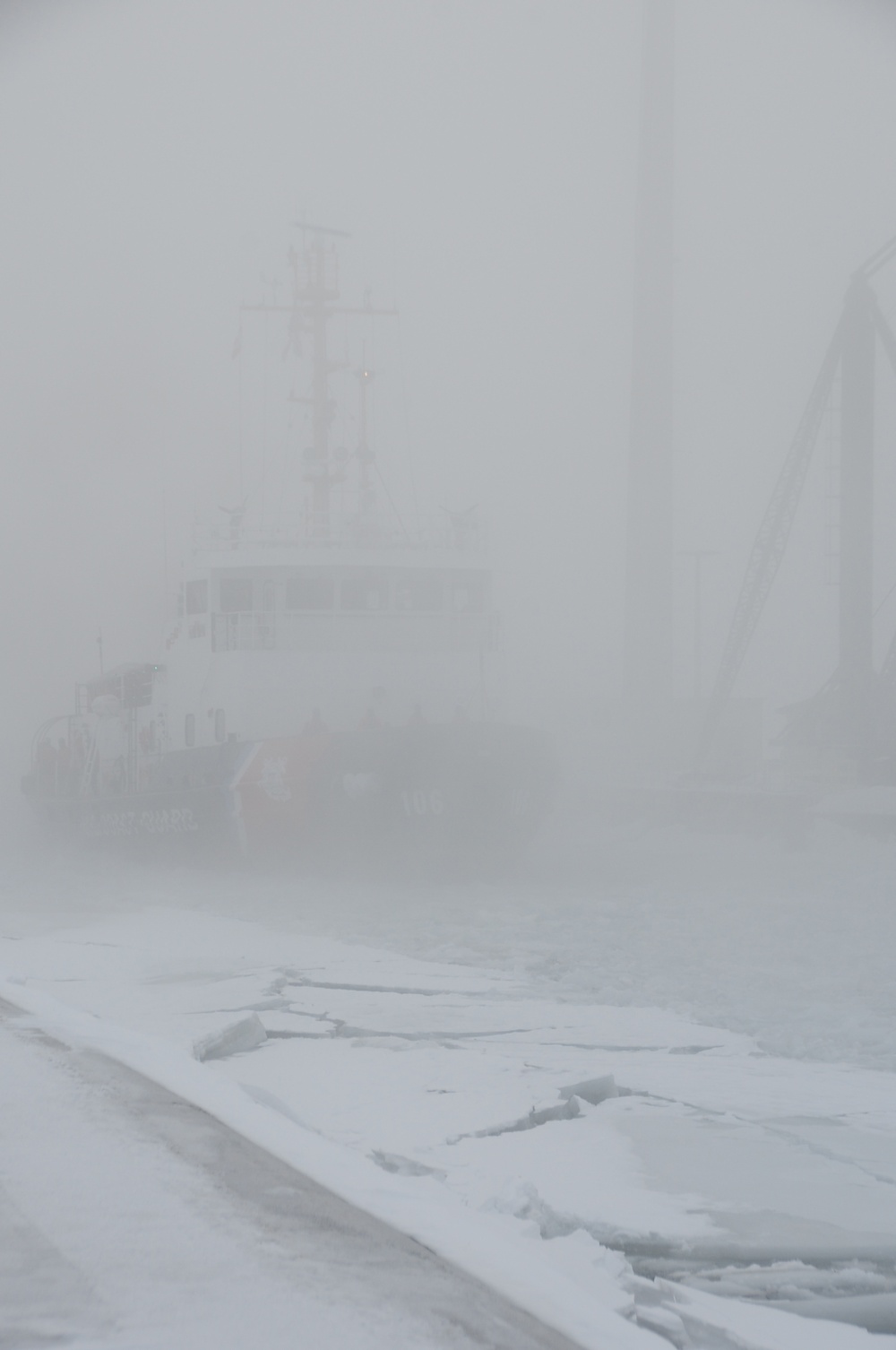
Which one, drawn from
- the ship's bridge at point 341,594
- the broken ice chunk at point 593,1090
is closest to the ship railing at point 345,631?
the ship's bridge at point 341,594

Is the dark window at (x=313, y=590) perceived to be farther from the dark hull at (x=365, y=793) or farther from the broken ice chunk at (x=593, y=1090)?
the broken ice chunk at (x=593, y=1090)

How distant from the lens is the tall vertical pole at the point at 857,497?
1243 inches

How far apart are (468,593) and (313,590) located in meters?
2.43

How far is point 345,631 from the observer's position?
19953mm

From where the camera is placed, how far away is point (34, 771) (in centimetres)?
2755

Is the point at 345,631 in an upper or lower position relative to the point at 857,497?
lower

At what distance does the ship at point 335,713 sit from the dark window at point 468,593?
3 cm

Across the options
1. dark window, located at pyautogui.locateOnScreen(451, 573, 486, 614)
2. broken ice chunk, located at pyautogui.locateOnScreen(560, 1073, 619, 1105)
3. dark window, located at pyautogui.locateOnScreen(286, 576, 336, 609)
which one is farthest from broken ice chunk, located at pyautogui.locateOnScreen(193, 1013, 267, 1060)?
dark window, located at pyautogui.locateOnScreen(451, 573, 486, 614)

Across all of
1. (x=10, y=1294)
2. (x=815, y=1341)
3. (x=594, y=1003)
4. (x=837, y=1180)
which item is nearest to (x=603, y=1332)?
(x=815, y=1341)

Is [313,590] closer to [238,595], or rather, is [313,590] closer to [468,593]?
[238,595]

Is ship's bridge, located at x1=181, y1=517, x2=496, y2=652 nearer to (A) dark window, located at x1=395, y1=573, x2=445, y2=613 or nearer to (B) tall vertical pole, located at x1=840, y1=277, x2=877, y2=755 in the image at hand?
(A) dark window, located at x1=395, y1=573, x2=445, y2=613

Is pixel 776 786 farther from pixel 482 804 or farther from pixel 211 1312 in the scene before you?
pixel 211 1312

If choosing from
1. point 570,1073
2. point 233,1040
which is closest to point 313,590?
point 233,1040

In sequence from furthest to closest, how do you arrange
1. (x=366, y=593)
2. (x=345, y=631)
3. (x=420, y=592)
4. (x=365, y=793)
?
(x=420, y=592)
(x=366, y=593)
(x=345, y=631)
(x=365, y=793)
